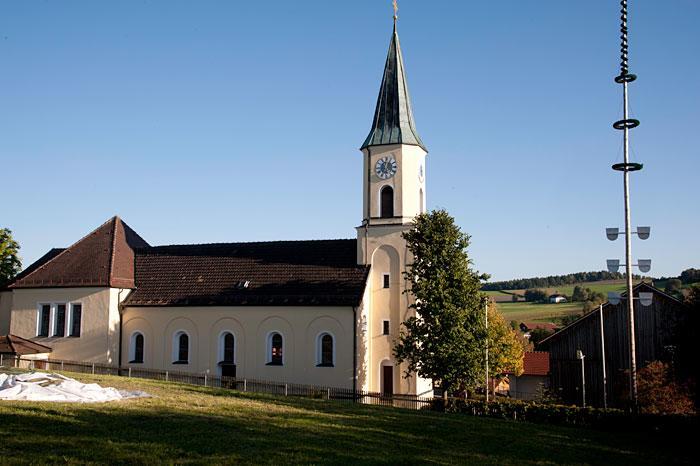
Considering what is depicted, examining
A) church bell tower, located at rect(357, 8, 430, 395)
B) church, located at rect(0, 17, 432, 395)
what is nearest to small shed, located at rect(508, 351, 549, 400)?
church bell tower, located at rect(357, 8, 430, 395)

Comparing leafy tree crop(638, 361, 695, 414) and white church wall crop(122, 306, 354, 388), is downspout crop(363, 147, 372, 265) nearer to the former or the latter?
white church wall crop(122, 306, 354, 388)

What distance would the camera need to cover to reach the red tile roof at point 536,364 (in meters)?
57.9

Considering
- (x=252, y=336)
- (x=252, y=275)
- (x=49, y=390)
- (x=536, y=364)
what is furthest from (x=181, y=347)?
(x=536, y=364)

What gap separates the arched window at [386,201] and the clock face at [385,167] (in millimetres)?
815

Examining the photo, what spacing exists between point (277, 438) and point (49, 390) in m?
9.52

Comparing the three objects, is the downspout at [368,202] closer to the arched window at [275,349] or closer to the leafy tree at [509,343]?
the arched window at [275,349]

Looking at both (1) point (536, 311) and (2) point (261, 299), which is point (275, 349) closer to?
(2) point (261, 299)

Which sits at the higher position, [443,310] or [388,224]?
[388,224]

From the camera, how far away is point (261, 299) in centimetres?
3994

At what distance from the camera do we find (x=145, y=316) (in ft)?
140

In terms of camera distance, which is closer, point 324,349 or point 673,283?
point 324,349

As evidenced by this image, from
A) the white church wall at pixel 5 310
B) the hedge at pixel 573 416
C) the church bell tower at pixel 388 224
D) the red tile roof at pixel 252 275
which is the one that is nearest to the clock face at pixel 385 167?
the church bell tower at pixel 388 224

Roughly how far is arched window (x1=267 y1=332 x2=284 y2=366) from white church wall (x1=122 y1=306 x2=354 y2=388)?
0.28 m

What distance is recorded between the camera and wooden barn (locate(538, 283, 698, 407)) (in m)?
39.9
